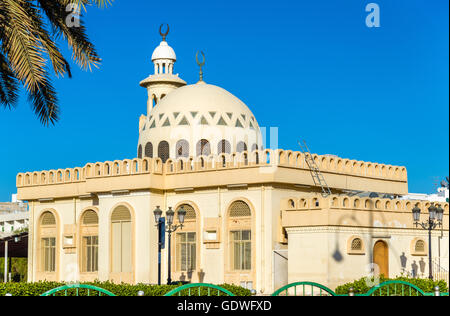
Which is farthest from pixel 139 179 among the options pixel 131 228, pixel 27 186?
pixel 27 186

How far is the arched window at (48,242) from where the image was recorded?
1247 inches

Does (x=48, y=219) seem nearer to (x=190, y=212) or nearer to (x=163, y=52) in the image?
(x=190, y=212)

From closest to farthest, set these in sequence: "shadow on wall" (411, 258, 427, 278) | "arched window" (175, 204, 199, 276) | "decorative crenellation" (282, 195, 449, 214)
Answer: "decorative crenellation" (282, 195, 449, 214) → "shadow on wall" (411, 258, 427, 278) → "arched window" (175, 204, 199, 276)

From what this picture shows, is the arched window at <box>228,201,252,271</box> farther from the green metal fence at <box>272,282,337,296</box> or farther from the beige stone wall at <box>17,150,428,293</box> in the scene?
the green metal fence at <box>272,282,337,296</box>

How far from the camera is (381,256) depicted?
25.9 meters

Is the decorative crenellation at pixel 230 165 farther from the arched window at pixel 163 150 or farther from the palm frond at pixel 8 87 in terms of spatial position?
the palm frond at pixel 8 87

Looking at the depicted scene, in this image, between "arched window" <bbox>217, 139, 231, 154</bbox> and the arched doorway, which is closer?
the arched doorway

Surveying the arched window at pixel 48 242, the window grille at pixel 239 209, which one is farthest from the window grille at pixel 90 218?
the window grille at pixel 239 209

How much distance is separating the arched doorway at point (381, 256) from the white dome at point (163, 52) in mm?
14901

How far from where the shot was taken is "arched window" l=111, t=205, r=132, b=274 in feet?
91.4

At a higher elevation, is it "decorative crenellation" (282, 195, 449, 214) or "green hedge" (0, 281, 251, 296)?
"decorative crenellation" (282, 195, 449, 214)

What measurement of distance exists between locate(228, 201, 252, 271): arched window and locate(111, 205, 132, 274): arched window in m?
3.91

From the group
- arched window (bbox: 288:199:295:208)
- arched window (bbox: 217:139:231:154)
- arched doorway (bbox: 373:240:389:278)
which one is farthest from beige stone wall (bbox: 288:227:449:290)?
arched window (bbox: 217:139:231:154)
